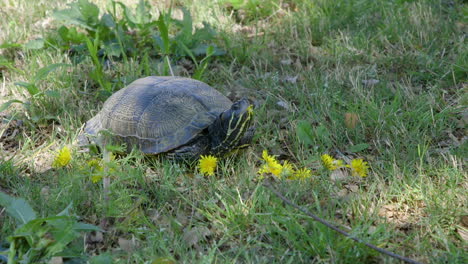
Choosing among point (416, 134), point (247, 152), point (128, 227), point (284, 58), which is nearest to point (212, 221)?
point (128, 227)

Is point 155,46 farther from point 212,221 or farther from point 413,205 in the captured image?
point 413,205

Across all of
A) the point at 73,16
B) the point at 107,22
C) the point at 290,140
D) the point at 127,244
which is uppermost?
the point at 73,16

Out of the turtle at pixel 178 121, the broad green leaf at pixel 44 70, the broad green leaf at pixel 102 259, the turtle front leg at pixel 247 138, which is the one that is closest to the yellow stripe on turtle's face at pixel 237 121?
the turtle at pixel 178 121

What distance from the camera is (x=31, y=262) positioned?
2.52 meters

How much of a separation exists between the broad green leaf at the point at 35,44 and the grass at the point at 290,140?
0.30ft

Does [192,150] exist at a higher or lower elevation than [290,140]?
higher

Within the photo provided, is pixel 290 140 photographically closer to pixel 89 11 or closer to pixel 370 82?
pixel 370 82

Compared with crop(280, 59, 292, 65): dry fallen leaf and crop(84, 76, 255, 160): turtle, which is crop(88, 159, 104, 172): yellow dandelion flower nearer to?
crop(84, 76, 255, 160): turtle

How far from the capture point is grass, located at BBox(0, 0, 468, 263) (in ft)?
9.28

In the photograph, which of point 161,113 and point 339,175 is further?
point 161,113

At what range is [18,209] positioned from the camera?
2709mm

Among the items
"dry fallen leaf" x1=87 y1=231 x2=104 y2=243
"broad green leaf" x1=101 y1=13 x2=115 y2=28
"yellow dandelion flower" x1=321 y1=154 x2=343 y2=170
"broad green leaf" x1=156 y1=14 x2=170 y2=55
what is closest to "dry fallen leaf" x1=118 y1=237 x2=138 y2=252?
"dry fallen leaf" x1=87 y1=231 x2=104 y2=243

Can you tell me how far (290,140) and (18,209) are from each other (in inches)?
87.5

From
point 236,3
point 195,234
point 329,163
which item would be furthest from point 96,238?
point 236,3
